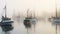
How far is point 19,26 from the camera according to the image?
1.04 m

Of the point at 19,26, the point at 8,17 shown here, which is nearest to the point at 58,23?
the point at 19,26

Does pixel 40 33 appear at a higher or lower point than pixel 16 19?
lower

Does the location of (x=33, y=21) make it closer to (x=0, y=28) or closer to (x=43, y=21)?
(x=43, y=21)

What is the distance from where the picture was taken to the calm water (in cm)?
99

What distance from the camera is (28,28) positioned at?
1032 mm

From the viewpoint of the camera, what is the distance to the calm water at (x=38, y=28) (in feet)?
3.26

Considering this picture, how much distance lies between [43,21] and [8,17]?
1.25 ft

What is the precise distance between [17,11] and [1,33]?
30cm

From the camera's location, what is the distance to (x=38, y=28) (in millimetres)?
1017

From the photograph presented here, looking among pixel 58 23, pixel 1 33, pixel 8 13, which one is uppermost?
pixel 8 13

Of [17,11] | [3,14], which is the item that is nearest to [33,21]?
[17,11]

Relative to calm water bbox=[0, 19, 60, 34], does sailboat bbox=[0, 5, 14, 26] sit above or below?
above

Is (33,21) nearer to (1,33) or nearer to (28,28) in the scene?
(28,28)

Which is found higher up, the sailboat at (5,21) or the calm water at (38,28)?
the sailboat at (5,21)
